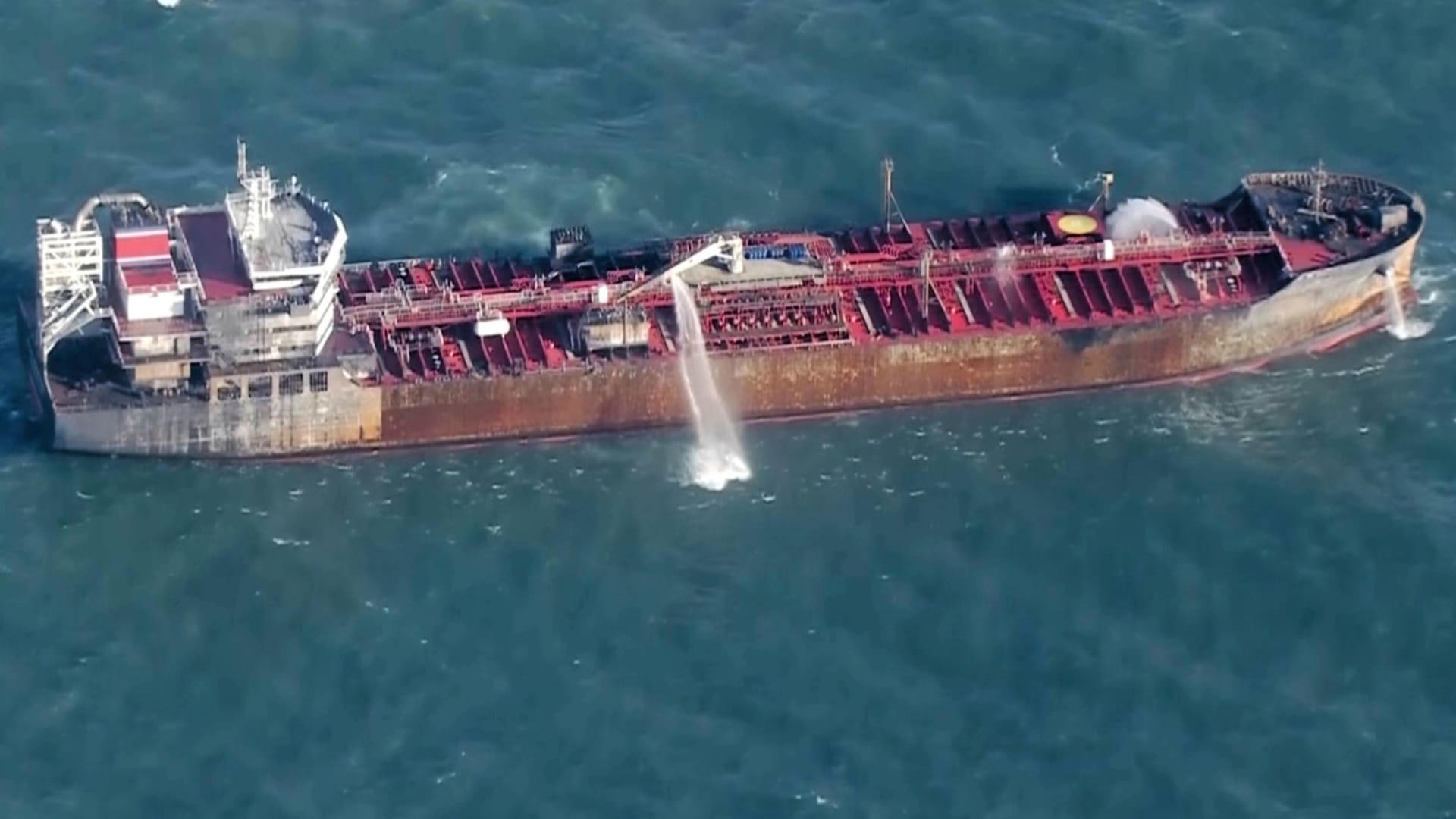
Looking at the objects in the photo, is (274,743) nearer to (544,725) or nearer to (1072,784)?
(544,725)

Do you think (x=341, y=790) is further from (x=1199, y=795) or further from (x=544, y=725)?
(x=1199, y=795)

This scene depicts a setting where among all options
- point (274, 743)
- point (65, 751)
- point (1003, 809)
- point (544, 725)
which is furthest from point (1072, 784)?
point (65, 751)

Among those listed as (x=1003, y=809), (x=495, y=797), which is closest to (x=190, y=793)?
(x=495, y=797)

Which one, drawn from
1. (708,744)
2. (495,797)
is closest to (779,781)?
(708,744)

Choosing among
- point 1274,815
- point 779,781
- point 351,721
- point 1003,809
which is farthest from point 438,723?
point 1274,815

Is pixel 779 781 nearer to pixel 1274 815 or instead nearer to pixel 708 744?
pixel 708 744

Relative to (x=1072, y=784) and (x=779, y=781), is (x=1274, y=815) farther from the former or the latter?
(x=779, y=781)
